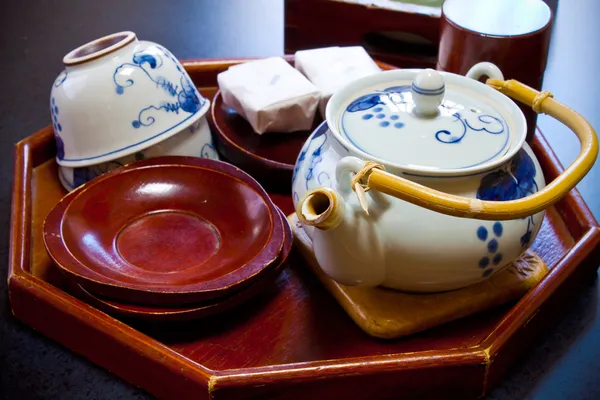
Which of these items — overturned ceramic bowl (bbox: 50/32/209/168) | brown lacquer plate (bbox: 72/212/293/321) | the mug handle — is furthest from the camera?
overturned ceramic bowl (bbox: 50/32/209/168)

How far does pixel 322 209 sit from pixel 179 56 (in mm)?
847

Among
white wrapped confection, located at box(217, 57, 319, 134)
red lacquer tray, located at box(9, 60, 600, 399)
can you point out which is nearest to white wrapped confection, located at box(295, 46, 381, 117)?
white wrapped confection, located at box(217, 57, 319, 134)

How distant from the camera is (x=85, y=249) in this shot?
2.57 ft

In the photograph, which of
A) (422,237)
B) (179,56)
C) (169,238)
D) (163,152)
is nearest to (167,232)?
(169,238)

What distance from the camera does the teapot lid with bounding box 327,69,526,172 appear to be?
0.66 metres

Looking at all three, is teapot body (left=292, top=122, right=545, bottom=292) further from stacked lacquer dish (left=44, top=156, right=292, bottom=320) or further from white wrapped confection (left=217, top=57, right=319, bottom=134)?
white wrapped confection (left=217, top=57, right=319, bottom=134)

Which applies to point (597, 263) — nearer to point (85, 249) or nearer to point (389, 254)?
point (389, 254)

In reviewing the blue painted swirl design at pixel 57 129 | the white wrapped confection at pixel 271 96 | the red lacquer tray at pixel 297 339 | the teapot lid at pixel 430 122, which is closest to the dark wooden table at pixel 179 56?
the red lacquer tray at pixel 297 339

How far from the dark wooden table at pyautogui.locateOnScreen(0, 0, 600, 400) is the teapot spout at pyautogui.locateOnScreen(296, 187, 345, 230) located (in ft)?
0.86

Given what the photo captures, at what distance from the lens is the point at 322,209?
628 mm

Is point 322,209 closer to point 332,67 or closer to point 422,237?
point 422,237

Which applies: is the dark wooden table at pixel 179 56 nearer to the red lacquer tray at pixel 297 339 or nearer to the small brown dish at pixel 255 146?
the red lacquer tray at pixel 297 339

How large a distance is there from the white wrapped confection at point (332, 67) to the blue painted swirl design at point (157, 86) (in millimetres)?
166

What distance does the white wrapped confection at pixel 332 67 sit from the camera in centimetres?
97
